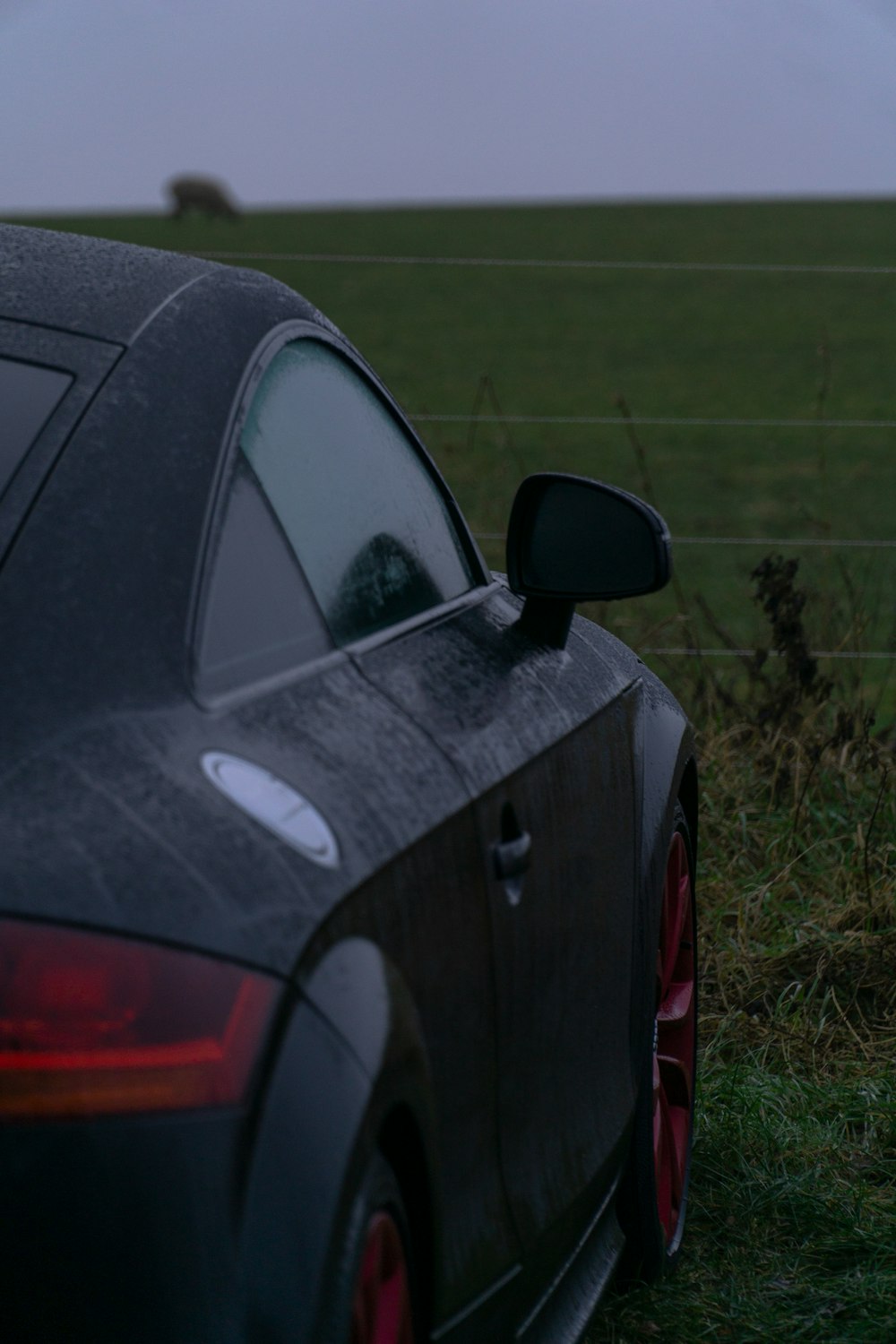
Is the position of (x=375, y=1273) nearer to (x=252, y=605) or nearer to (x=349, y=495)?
(x=252, y=605)

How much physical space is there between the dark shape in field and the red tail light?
94.3 metres

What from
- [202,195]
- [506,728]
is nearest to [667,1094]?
[506,728]

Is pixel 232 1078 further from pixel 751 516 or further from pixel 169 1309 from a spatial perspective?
pixel 751 516

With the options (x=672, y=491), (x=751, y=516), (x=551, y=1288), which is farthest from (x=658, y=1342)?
(x=672, y=491)

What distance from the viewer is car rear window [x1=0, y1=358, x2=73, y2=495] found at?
1854 millimetres

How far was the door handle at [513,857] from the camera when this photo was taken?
201 centimetres

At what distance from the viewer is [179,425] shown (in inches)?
75.9

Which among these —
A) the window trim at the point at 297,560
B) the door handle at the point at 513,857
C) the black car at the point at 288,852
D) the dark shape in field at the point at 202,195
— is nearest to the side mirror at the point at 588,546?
the black car at the point at 288,852

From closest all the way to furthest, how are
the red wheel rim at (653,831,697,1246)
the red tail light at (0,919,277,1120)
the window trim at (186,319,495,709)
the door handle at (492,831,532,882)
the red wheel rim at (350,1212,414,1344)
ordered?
the red tail light at (0,919,277,1120)
the red wheel rim at (350,1212,414,1344)
the window trim at (186,319,495,709)
the door handle at (492,831,532,882)
the red wheel rim at (653,831,697,1246)

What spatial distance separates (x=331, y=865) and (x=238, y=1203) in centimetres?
31

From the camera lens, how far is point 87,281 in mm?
2148

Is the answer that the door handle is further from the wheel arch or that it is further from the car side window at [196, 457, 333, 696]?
the wheel arch

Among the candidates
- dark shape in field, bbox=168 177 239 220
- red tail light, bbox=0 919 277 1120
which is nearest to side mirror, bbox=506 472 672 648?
red tail light, bbox=0 919 277 1120

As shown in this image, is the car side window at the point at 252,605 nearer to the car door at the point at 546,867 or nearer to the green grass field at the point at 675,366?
the car door at the point at 546,867
